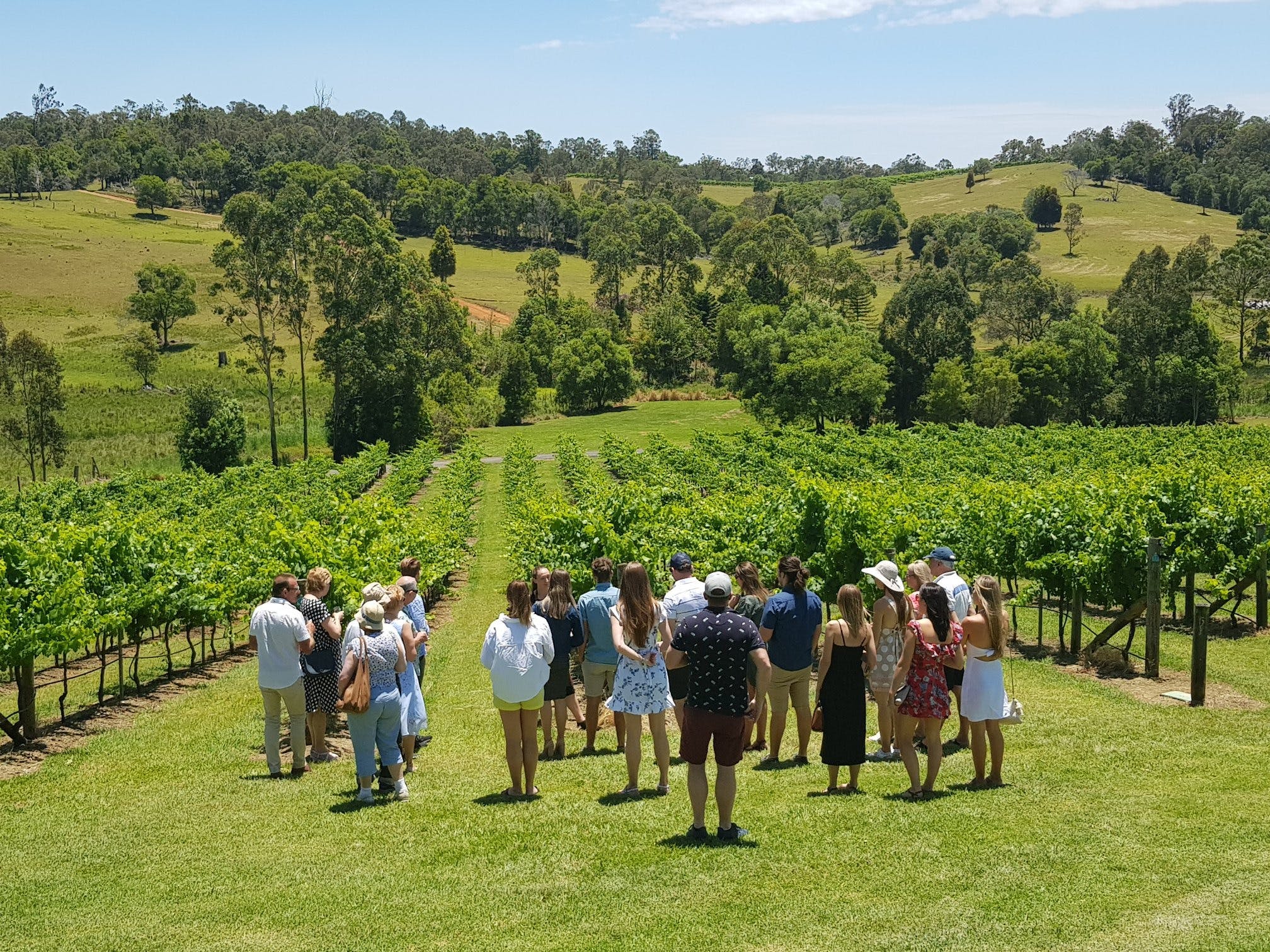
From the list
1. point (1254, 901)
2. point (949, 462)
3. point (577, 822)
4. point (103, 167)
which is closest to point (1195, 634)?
point (1254, 901)

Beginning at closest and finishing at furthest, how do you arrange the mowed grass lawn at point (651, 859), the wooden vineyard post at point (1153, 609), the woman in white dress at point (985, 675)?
the mowed grass lawn at point (651, 859)
the woman in white dress at point (985, 675)
the wooden vineyard post at point (1153, 609)

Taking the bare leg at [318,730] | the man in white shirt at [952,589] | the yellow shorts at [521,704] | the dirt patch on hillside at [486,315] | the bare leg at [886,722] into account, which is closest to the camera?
the yellow shorts at [521,704]

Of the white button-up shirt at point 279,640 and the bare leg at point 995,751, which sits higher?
the white button-up shirt at point 279,640

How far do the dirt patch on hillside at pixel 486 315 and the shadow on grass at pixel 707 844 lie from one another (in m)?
88.9

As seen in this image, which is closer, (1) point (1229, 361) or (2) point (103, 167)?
(1) point (1229, 361)

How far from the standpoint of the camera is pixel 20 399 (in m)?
59.6

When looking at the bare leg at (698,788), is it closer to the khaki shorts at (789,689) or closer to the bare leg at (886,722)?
the khaki shorts at (789,689)

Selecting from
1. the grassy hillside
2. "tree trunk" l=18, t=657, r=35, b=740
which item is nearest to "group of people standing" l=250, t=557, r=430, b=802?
"tree trunk" l=18, t=657, r=35, b=740

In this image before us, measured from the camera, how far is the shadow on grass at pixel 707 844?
7758 mm

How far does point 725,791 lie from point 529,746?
206 centimetres

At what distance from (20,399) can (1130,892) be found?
64.5m

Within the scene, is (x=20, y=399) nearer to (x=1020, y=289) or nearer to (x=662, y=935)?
(x=662, y=935)

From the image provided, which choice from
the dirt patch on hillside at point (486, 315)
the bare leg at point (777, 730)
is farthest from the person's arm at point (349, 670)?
the dirt patch on hillside at point (486, 315)

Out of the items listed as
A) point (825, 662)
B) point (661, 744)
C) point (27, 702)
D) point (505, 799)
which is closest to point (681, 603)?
point (661, 744)
